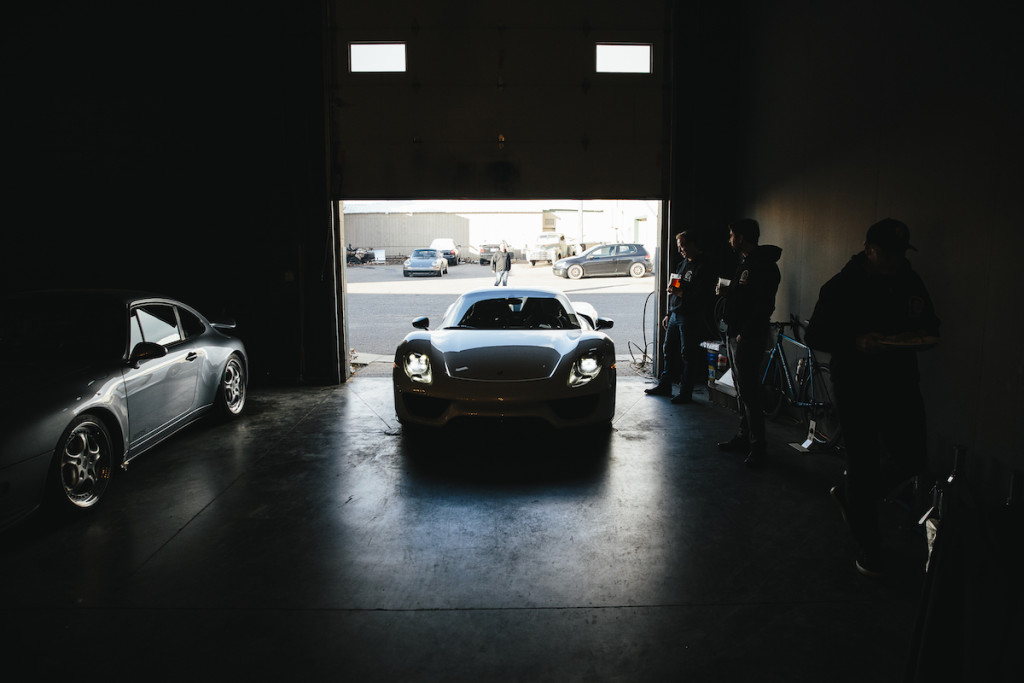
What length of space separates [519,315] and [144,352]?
2.92 metres

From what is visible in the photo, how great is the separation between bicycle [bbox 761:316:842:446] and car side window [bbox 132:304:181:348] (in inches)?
185

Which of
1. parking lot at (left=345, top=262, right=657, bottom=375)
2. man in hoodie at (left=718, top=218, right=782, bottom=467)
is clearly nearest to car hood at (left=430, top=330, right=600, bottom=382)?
man in hoodie at (left=718, top=218, right=782, bottom=467)

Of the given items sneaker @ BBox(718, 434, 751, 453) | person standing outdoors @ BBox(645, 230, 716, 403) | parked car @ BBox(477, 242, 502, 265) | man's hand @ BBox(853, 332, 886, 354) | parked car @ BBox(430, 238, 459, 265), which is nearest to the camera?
man's hand @ BBox(853, 332, 886, 354)

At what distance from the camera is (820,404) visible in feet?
16.6

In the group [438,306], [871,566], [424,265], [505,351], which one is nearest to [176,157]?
[505,351]

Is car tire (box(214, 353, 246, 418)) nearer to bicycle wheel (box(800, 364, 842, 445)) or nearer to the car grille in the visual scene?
the car grille

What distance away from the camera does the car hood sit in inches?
176

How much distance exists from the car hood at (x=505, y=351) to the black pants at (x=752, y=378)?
43.0 inches

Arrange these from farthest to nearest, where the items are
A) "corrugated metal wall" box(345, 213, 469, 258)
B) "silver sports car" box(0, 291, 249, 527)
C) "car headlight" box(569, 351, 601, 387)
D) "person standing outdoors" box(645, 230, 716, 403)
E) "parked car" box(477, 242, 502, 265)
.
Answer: "corrugated metal wall" box(345, 213, 469, 258)
"parked car" box(477, 242, 502, 265)
"person standing outdoors" box(645, 230, 716, 403)
"car headlight" box(569, 351, 601, 387)
"silver sports car" box(0, 291, 249, 527)

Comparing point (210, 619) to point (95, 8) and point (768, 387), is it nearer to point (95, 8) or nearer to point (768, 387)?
point (768, 387)

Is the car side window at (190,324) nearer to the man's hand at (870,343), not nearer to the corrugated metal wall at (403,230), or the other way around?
the man's hand at (870,343)

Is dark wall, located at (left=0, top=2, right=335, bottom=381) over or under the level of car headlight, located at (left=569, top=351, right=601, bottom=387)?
over

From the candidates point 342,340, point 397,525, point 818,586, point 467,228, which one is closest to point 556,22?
point 342,340

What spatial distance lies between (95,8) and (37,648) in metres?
7.33
